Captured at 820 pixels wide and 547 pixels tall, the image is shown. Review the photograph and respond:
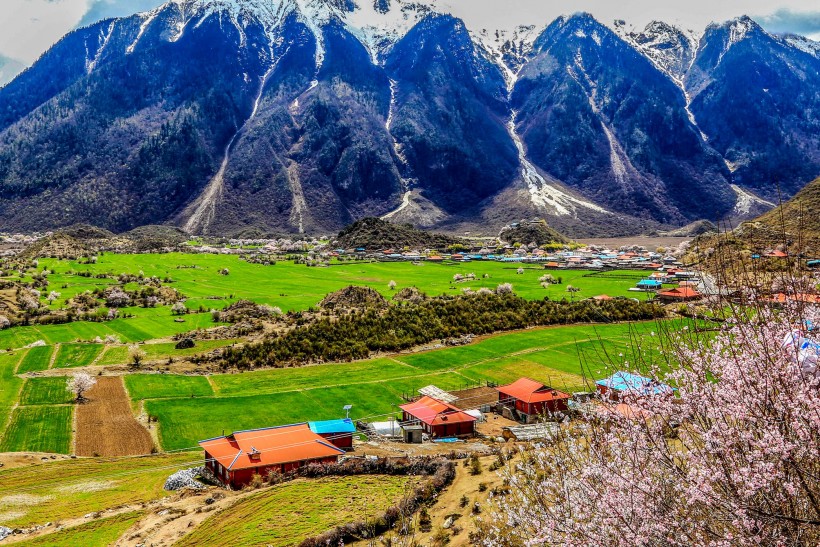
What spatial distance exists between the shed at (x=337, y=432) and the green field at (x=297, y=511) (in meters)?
5.34

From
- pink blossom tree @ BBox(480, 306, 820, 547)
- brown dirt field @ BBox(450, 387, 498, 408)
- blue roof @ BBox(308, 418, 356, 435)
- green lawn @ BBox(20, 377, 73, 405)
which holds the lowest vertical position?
brown dirt field @ BBox(450, 387, 498, 408)

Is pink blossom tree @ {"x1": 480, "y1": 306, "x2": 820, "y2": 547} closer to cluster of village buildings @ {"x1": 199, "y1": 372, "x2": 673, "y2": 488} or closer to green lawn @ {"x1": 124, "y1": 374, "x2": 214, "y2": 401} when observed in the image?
cluster of village buildings @ {"x1": 199, "y1": 372, "x2": 673, "y2": 488}

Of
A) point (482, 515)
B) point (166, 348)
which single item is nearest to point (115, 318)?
point (166, 348)

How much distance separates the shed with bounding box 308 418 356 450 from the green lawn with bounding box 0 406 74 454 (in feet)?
45.8

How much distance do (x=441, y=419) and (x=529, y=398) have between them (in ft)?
19.3

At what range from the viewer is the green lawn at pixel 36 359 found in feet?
152

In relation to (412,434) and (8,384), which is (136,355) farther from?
(412,434)

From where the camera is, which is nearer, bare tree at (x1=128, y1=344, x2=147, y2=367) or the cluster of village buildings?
the cluster of village buildings

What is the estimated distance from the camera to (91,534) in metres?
19.9

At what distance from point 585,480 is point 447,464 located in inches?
534

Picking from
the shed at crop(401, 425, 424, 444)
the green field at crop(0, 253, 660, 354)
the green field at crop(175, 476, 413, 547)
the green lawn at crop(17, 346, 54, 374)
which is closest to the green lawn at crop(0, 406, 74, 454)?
the green lawn at crop(17, 346, 54, 374)

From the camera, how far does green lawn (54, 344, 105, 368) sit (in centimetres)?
4800

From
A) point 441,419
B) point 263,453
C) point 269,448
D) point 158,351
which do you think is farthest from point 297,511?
point 158,351

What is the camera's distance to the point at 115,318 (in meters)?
66.8
